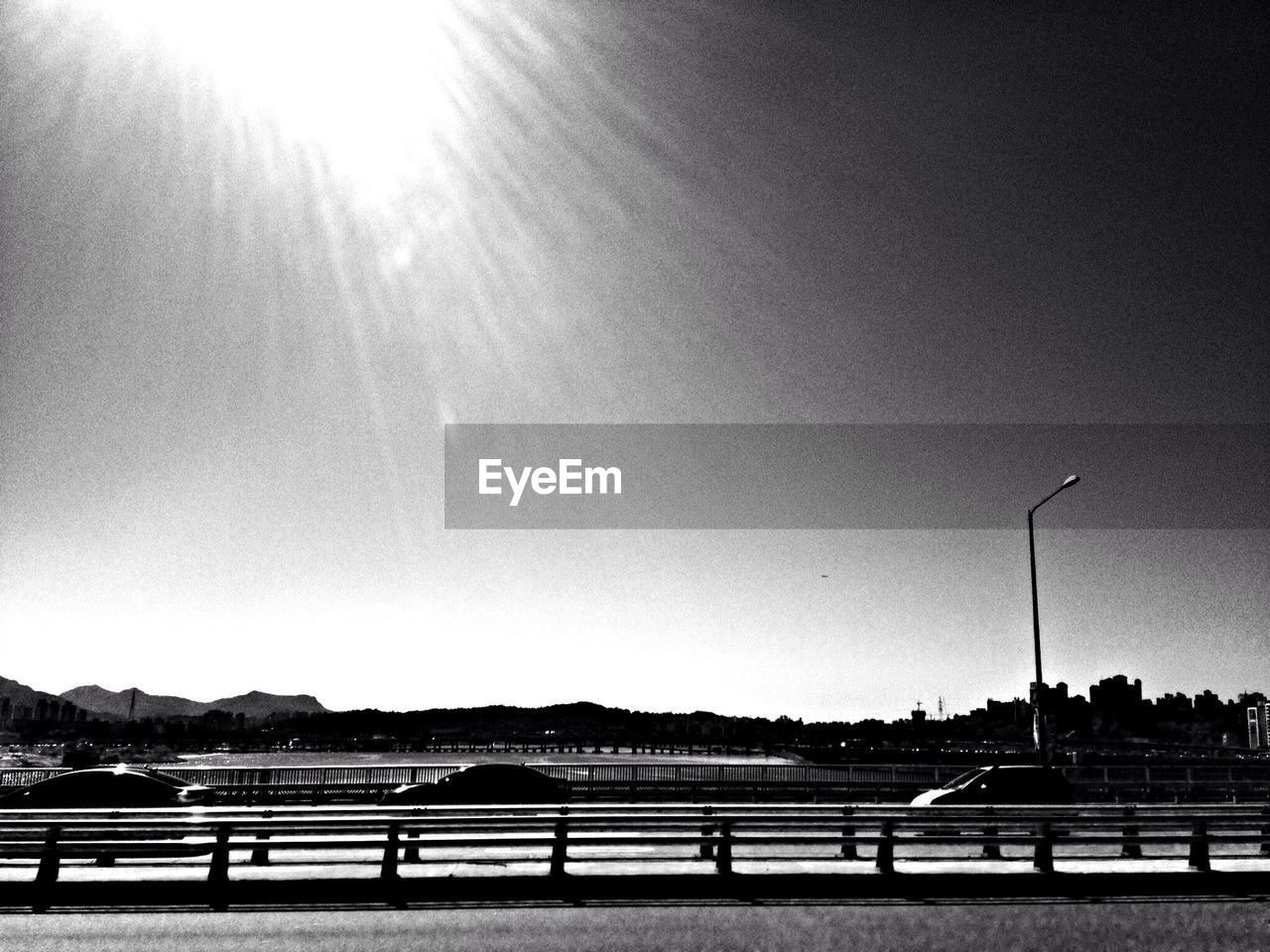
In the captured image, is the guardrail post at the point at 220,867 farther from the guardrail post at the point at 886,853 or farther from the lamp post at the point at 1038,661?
the lamp post at the point at 1038,661

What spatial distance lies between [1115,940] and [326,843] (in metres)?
10.1

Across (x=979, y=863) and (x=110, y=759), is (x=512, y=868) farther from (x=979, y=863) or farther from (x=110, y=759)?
(x=110, y=759)

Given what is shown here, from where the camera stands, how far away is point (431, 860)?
14.5m

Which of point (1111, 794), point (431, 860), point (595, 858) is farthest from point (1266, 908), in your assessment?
point (1111, 794)

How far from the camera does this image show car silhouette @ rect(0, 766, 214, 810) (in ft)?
67.3

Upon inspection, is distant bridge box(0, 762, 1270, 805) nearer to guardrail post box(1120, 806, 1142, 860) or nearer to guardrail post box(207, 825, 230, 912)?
guardrail post box(1120, 806, 1142, 860)

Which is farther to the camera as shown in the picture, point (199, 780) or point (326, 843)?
point (199, 780)

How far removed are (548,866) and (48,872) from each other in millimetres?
6897

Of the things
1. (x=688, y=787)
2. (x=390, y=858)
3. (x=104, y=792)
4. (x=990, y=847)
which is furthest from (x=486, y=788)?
(x=990, y=847)

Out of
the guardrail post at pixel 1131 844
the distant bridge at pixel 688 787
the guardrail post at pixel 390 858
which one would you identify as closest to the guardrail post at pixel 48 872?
the guardrail post at pixel 390 858

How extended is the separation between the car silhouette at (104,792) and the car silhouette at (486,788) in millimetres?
4520

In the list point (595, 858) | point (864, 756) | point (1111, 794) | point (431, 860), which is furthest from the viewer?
point (864, 756)

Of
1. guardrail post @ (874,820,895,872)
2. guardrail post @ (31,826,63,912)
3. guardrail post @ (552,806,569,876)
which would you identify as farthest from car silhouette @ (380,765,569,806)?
guardrail post @ (874,820,895,872)

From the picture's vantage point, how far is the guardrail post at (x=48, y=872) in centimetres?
1188
